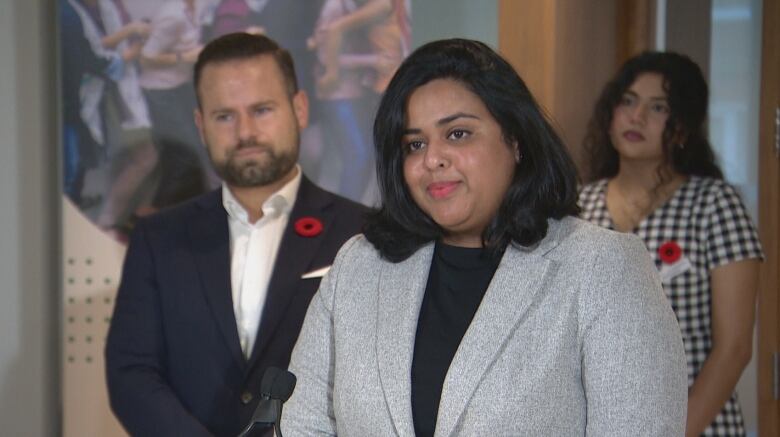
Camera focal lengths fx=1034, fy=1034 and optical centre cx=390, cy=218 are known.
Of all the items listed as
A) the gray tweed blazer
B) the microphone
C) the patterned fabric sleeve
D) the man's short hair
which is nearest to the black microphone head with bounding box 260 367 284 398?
the microphone

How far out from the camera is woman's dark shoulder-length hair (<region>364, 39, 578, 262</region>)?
1.91 m

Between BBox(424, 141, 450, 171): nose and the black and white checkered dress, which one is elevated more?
BBox(424, 141, 450, 171): nose

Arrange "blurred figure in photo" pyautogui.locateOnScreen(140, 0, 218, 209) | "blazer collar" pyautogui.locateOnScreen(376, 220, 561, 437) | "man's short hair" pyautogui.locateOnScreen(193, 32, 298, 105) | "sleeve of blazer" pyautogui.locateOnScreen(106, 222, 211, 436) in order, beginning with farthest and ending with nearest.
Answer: "blurred figure in photo" pyautogui.locateOnScreen(140, 0, 218, 209), "man's short hair" pyautogui.locateOnScreen(193, 32, 298, 105), "sleeve of blazer" pyautogui.locateOnScreen(106, 222, 211, 436), "blazer collar" pyautogui.locateOnScreen(376, 220, 561, 437)

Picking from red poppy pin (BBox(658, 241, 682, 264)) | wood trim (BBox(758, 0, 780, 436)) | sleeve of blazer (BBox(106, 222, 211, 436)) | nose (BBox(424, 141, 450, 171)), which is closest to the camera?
nose (BBox(424, 141, 450, 171))

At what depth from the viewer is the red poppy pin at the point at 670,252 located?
264 centimetres

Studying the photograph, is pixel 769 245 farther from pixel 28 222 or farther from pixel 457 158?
pixel 28 222

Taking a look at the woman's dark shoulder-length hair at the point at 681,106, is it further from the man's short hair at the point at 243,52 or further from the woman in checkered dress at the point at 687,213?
the man's short hair at the point at 243,52

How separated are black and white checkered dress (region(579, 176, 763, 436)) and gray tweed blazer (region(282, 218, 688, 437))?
84 centimetres

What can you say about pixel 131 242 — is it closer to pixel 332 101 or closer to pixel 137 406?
pixel 137 406

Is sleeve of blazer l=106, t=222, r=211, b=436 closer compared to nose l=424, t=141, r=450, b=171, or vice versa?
nose l=424, t=141, r=450, b=171

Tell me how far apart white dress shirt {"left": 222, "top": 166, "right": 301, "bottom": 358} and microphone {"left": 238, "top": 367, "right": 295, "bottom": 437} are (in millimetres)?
870

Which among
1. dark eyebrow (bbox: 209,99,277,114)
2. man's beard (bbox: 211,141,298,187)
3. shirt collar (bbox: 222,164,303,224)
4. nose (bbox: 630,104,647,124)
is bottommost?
shirt collar (bbox: 222,164,303,224)

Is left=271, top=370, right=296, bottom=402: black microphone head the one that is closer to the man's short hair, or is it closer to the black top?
the black top

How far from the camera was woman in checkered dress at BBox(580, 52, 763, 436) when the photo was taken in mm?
2592
